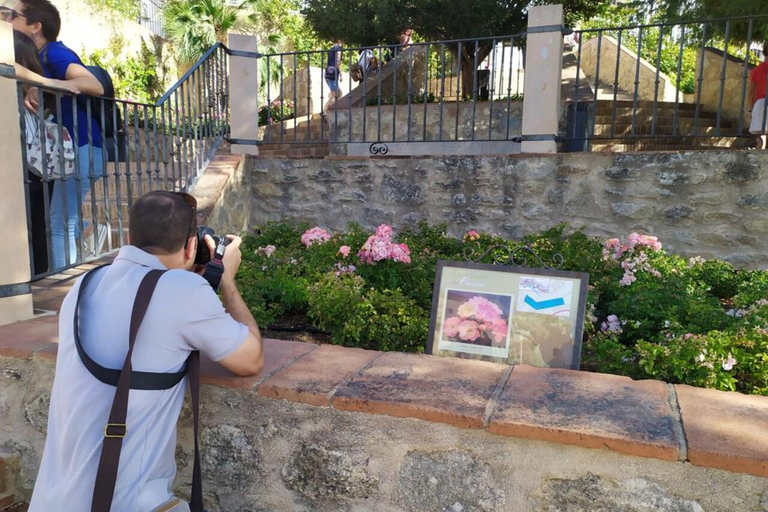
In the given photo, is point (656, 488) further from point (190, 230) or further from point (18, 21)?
point (18, 21)

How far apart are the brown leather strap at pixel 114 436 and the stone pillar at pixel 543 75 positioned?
14.1 feet

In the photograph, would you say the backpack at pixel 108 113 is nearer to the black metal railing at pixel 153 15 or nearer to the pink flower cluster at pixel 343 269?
the pink flower cluster at pixel 343 269

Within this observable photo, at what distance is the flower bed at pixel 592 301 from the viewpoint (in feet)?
7.38

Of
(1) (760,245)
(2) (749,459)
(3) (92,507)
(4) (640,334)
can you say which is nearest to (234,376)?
(3) (92,507)

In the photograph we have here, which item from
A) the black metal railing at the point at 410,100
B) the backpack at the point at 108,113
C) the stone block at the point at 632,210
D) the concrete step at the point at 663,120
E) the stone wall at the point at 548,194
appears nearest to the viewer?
the backpack at the point at 108,113

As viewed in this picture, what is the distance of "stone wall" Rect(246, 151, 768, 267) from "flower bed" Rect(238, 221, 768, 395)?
0.85m

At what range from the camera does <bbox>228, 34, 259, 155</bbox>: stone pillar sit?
604 cm

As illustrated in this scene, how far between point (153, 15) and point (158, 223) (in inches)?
871

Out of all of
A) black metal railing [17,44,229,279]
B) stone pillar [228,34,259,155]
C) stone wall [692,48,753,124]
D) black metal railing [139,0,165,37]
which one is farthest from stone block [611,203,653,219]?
black metal railing [139,0,165,37]

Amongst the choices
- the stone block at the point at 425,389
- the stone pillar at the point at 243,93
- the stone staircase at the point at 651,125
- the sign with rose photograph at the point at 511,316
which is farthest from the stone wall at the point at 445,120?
the stone block at the point at 425,389

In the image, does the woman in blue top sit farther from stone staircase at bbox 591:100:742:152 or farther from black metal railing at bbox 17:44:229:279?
stone staircase at bbox 591:100:742:152

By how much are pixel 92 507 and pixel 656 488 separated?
4.98 ft

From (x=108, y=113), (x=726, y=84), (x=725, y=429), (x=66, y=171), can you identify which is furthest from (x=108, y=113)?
(x=726, y=84)

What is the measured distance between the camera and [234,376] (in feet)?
6.60
